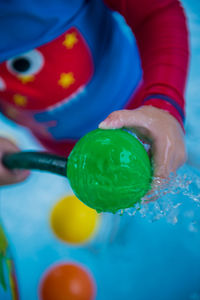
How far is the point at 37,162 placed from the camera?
45 centimetres

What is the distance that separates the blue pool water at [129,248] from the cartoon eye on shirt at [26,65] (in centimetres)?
41

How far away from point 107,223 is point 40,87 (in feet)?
1.70

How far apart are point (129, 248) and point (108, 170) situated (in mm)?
668

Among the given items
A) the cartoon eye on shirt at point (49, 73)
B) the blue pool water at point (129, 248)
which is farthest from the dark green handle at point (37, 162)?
the blue pool water at point (129, 248)

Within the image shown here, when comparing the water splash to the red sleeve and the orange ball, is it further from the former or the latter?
the orange ball

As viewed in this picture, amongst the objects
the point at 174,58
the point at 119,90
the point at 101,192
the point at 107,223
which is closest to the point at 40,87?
the point at 119,90

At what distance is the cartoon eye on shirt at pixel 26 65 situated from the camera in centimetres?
60

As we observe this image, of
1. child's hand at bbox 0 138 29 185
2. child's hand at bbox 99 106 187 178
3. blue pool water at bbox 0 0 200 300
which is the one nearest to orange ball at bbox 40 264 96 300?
blue pool water at bbox 0 0 200 300

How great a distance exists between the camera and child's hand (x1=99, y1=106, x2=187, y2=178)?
0.40 metres

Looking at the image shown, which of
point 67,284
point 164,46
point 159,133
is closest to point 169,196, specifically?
point 159,133

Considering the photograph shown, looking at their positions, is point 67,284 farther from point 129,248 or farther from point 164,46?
point 164,46

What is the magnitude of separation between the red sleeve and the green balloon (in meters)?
0.17

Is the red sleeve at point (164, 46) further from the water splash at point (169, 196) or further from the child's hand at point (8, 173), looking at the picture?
the child's hand at point (8, 173)

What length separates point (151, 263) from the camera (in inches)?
34.9
